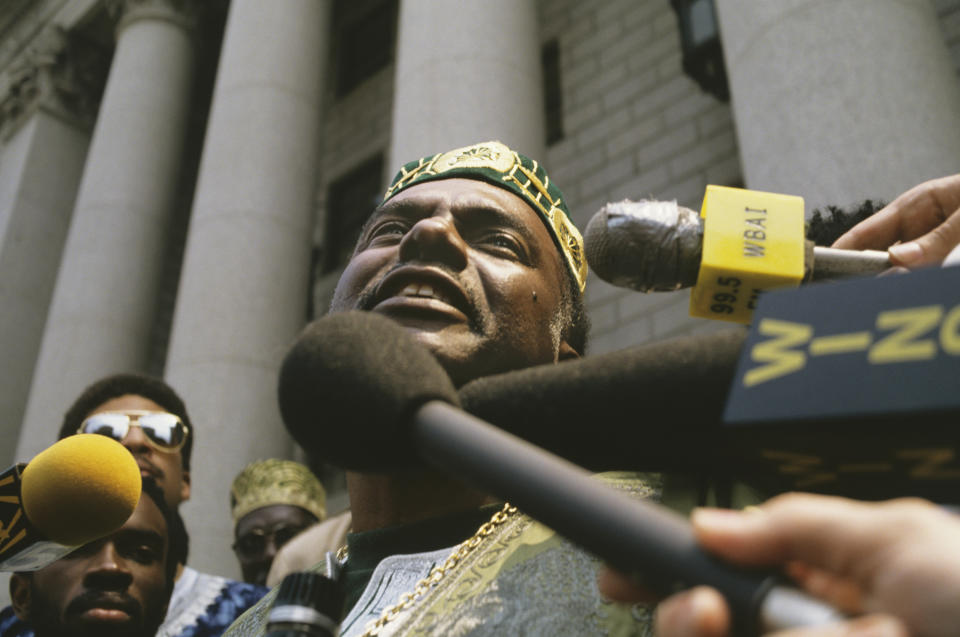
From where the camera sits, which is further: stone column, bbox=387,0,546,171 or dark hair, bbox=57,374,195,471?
stone column, bbox=387,0,546,171

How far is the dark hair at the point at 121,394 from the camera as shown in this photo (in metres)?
4.05

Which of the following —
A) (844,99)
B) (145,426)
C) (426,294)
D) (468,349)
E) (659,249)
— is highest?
(844,99)

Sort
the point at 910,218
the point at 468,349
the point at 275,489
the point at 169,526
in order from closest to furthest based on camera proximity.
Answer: the point at 910,218, the point at 468,349, the point at 169,526, the point at 275,489

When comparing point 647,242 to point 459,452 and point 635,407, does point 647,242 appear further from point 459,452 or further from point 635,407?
point 459,452

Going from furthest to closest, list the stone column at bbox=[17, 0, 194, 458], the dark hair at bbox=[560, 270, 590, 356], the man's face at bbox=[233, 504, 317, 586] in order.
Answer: the stone column at bbox=[17, 0, 194, 458] → the man's face at bbox=[233, 504, 317, 586] → the dark hair at bbox=[560, 270, 590, 356]

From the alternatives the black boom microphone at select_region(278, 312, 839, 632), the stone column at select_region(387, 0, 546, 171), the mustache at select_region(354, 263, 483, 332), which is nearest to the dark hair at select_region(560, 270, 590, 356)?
the mustache at select_region(354, 263, 483, 332)

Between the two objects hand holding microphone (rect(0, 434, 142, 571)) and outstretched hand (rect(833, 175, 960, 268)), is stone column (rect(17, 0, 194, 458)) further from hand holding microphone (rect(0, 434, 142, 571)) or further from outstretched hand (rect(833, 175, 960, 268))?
outstretched hand (rect(833, 175, 960, 268))

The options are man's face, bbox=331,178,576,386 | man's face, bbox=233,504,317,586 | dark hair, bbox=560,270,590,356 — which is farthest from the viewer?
man's face, bbox=233,504,317,586

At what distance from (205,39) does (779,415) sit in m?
14.9

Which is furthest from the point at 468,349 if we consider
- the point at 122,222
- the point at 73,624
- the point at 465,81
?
the point at 122,222

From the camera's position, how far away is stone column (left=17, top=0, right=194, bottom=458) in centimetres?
1020

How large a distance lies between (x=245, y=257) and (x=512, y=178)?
6.04 meters

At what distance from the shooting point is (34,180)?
1363cm

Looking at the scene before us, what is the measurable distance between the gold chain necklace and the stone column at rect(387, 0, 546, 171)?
15.3 feet
